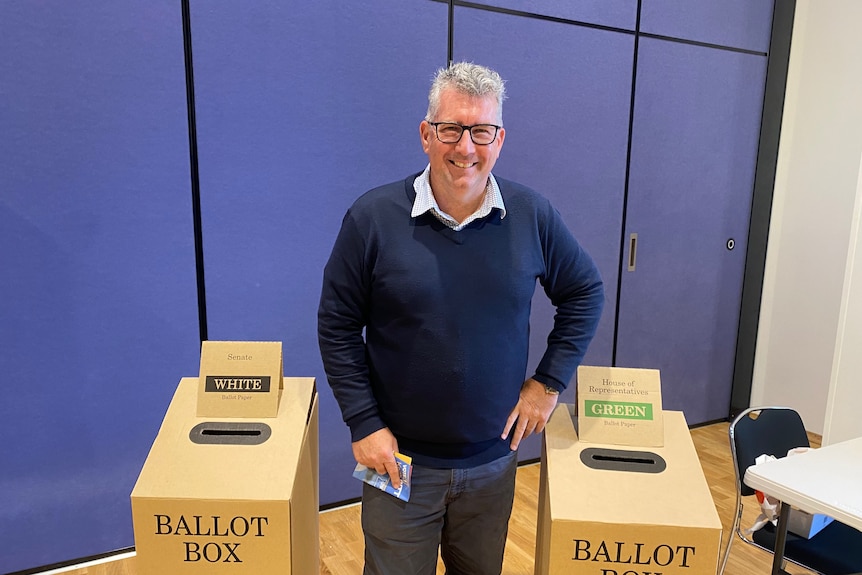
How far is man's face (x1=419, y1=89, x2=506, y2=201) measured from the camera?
126 cm

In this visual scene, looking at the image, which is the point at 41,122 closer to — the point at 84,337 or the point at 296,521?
the point at 84,337

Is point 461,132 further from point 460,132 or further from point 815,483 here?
point 815,483

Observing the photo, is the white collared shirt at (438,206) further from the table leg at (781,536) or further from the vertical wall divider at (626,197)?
the vertical wall divider at (626,197)

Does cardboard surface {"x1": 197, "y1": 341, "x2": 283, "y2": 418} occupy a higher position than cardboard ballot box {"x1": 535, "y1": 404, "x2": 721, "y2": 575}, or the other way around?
cardboard surface {"x1": 197, "y1": 341, "x2": 283, "y2": 418}

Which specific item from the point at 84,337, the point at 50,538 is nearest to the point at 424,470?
the point at 84,337

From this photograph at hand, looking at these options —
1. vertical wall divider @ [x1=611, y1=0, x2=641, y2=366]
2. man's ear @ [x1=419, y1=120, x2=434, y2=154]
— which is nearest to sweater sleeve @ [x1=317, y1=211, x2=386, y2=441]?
man's ear @ [x1=419, y1=120, x2=434, y2=154]

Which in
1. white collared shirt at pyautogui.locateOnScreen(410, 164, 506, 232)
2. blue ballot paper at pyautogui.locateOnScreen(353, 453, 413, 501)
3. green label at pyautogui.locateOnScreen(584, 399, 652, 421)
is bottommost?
blue ballot paper at pyautogui.locateOnScreen(353, 453, 413, 501)

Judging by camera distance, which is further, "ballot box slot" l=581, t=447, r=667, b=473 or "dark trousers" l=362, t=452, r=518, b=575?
"dark trousers" l=362, t=452, r=518, b=575

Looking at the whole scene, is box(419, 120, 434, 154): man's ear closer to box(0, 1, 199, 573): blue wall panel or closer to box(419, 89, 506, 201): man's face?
box(419, 89, 506, 201): man's face

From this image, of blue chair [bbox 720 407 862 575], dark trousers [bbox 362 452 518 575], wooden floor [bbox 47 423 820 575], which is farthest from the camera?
wooden floor [bbox 47 423 820 575]

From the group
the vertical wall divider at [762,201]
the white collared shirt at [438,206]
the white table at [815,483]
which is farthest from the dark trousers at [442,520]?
the vertical wall divider at [762,201]

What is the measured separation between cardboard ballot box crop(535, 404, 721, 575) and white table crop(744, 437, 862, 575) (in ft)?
1.38

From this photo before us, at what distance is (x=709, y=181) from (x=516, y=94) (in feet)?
4.40

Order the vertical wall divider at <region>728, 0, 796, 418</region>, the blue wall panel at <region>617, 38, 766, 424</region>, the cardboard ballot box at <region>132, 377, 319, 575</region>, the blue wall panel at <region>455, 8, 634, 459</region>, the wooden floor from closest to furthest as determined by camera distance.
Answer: the cardboard ballot box at <region>132, 377, 319, 575</region> < the wooden floor < the blue wall panel at <region>455, 8, 634, 459</region> < the blue wall panel at <region>617, 38, 766, 424</region> < the vertical wall divider at <region>728, 0, 796, 418</region>
